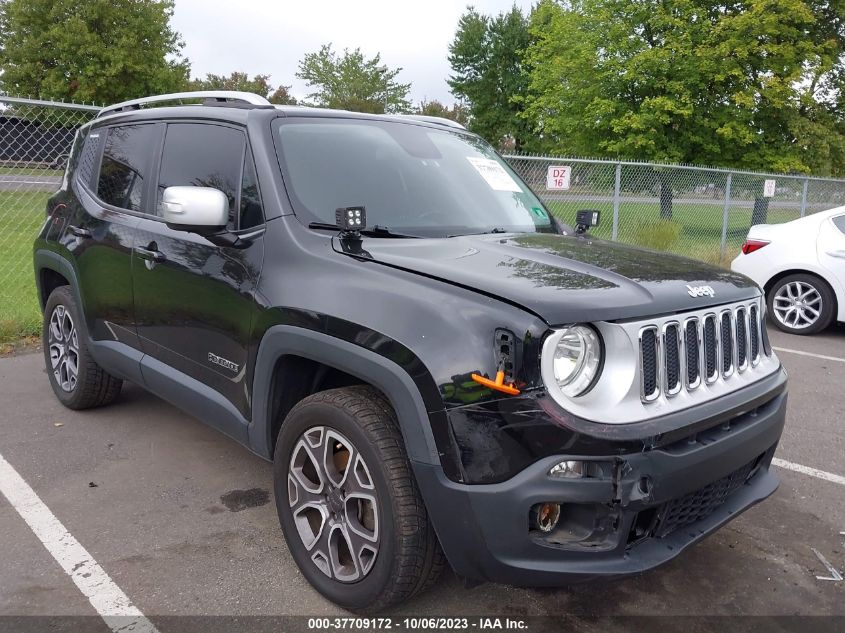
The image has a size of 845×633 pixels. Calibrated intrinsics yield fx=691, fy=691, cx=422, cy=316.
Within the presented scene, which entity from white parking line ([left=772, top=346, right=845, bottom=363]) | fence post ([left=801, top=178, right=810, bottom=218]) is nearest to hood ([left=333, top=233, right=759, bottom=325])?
white parking line ([left=772, top=346, right=845, bottom=363])

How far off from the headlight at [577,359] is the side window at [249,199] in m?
1.47

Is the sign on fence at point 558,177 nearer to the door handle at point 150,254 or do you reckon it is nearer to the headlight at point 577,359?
the door handle at point 150,254

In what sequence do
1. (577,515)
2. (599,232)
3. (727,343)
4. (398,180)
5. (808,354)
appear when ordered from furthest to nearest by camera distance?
1. (599,232)
2. (808,354)
3. (398,180)
4. (727,343)
5. (577,515)

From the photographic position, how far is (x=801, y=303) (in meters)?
7.62

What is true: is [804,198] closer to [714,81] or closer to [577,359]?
[714,81]

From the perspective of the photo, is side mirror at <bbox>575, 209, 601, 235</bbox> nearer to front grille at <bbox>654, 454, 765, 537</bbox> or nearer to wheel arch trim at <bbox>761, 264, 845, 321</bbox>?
front grille at <bbox>654, 454, 765, 537</bbox>

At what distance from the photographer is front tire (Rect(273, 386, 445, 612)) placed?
230 cm

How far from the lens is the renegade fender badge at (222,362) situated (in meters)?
3.02

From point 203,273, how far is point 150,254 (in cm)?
51

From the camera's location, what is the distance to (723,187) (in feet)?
43.4

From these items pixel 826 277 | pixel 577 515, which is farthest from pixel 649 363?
pixel 826 277

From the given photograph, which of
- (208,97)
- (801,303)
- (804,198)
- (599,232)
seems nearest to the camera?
(208,97)

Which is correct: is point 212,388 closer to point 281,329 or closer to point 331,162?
point 281,329

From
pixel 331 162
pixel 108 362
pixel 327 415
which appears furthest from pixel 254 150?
pixel 108 362
